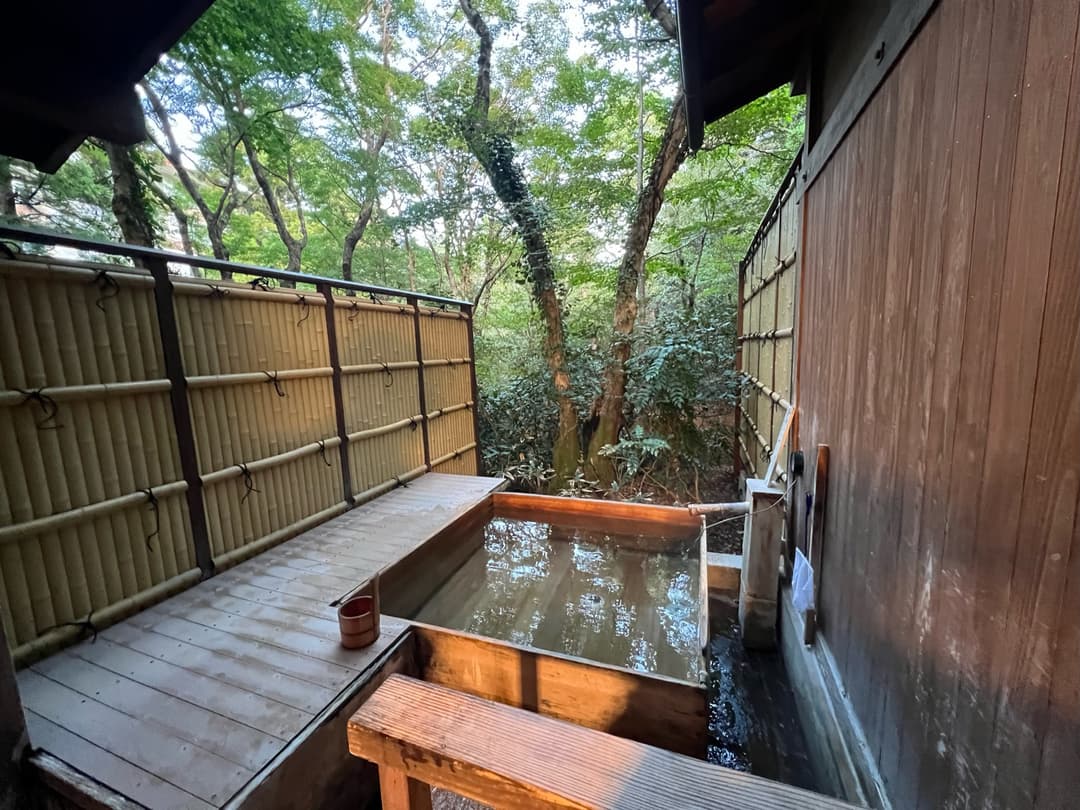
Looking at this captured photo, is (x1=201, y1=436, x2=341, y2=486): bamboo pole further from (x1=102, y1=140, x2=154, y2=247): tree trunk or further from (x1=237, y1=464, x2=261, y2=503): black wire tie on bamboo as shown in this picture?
(x1=102, y1=140, x2=154, y2=247): tree trunk

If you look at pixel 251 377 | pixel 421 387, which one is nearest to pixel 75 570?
pixel 251 377

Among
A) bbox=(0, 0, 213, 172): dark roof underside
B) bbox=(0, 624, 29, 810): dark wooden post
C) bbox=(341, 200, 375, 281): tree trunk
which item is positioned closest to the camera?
bbox=(0, 0, 213, 172): dark roof underside

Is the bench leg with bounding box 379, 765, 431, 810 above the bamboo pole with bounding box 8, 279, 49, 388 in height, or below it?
below

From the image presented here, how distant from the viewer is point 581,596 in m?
3.55

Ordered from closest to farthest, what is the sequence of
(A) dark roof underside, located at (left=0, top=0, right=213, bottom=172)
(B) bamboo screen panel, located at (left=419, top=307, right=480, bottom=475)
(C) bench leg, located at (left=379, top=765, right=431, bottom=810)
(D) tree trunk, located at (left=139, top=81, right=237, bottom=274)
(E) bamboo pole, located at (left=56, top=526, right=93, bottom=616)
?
(C) bench leg, located at (left=379, top=765, right=431, bottom=810) < (A) dark roof underside, located at (left=0, top=0, right=213, bottom=172) < (E) bamboo pole, located at (left=56, top=526, right=93, bottom=616) < (B) bamboo screen panel, located at (left=419, top=307, right=480, bottom=475) < (D) tree trunk, located at (left=139, top=81, right=237, bottom=274)

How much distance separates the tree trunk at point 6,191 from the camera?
5602 mm

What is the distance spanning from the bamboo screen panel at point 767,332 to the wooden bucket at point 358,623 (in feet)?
9.23

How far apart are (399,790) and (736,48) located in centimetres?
348

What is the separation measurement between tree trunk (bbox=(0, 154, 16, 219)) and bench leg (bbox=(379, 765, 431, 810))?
8439 millimetres

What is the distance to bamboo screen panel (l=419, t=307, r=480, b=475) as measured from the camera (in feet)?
18.2

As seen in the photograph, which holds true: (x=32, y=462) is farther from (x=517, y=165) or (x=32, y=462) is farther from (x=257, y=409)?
(x=517, y=165)

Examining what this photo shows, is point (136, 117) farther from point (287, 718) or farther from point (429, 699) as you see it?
point (287, 718)

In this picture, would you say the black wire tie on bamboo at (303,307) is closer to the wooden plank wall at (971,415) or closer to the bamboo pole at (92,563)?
the bamboo pole at (92,563)

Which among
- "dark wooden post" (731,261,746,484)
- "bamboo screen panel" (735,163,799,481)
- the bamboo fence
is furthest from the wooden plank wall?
"dark wooden post" (731,261,746,484)
